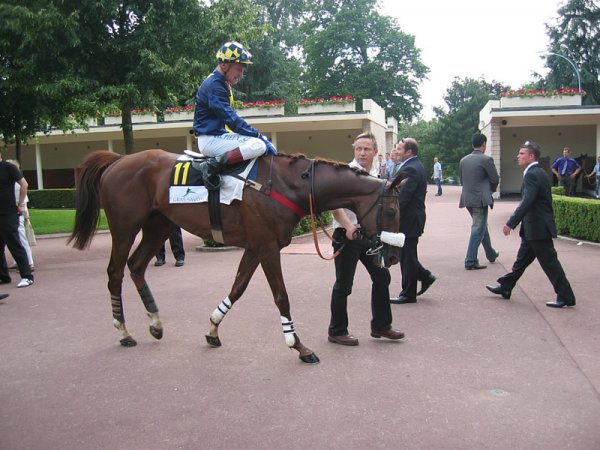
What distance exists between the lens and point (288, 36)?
171ft

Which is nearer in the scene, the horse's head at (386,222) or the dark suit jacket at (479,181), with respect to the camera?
the horse's head at (386,222)

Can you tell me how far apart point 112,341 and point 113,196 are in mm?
1500

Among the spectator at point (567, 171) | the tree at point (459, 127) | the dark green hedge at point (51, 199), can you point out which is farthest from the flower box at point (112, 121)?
the tree at point (459, 127)

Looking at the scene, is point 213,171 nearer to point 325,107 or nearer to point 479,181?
point 479,181

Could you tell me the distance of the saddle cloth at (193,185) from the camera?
4.90 m

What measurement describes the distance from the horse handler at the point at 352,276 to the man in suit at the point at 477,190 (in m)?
4.15

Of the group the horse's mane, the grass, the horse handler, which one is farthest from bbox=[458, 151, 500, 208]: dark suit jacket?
the grass

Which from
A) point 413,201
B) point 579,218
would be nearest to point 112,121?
point 579,218

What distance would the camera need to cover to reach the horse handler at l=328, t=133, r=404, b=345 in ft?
17.0

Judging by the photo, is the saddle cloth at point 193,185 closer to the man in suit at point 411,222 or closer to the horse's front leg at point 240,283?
the horse's front leg at point 240,283

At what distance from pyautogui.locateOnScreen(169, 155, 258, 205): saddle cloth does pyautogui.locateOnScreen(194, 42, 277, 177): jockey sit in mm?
144

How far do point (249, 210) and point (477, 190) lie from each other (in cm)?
554

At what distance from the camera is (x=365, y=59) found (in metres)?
50.4

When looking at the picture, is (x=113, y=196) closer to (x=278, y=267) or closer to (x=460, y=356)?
(x=278, y=267)
